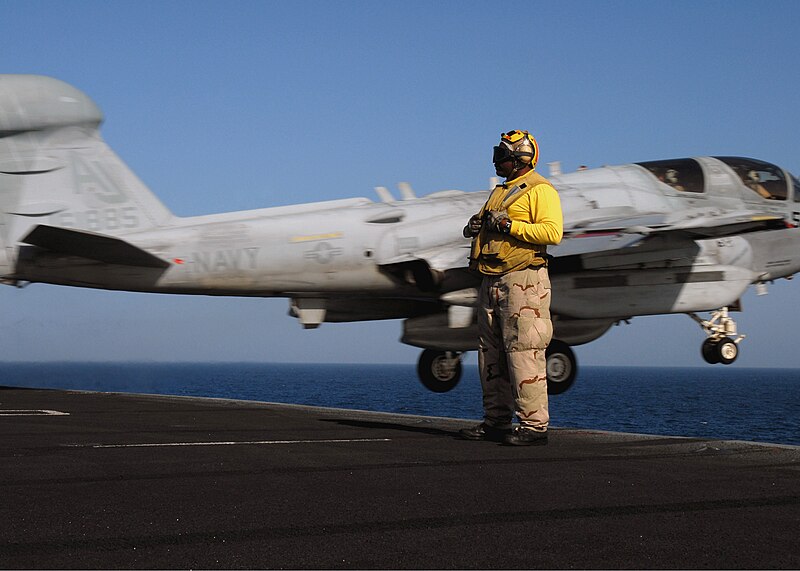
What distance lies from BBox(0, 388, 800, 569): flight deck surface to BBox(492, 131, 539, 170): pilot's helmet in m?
2.69

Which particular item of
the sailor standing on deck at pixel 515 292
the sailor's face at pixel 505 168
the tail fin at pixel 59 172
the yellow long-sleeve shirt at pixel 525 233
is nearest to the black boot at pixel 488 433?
the sailor standing on deck at pixel 515 292

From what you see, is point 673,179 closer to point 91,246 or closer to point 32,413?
point 91,246

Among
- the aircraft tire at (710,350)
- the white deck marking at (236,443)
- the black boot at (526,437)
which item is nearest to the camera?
the white deck marking at (236,443)

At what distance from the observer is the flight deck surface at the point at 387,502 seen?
373 centimetres

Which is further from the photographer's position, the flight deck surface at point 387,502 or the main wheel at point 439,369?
the main wheel at point 439,369

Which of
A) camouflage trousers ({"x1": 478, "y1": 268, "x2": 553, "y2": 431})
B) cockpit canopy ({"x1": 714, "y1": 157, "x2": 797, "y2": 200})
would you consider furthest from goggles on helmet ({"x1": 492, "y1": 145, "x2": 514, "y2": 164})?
cockpit canopy ({"x1": 714, "y1": 157, "x2": 797, "y2": 200})

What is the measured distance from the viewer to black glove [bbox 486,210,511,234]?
842 centimetres

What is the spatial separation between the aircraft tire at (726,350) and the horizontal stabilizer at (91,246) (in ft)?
31.9

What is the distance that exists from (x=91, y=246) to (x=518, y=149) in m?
7.98

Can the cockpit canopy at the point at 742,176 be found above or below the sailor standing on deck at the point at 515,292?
above

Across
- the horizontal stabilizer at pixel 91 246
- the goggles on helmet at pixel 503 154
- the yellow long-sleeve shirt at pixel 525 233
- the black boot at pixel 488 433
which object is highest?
the goggles on helmet at pixel 503 154

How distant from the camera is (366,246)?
1562cm

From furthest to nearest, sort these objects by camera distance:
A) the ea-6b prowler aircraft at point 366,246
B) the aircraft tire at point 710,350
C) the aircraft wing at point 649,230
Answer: the aircraft tire at point 710,350
the aircraft wing at point 649,230
the ea-6b prowler aircraft at point 366,246

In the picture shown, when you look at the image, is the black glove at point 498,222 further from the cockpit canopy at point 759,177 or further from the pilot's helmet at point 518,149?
the cockpit canopy at point 759,177
